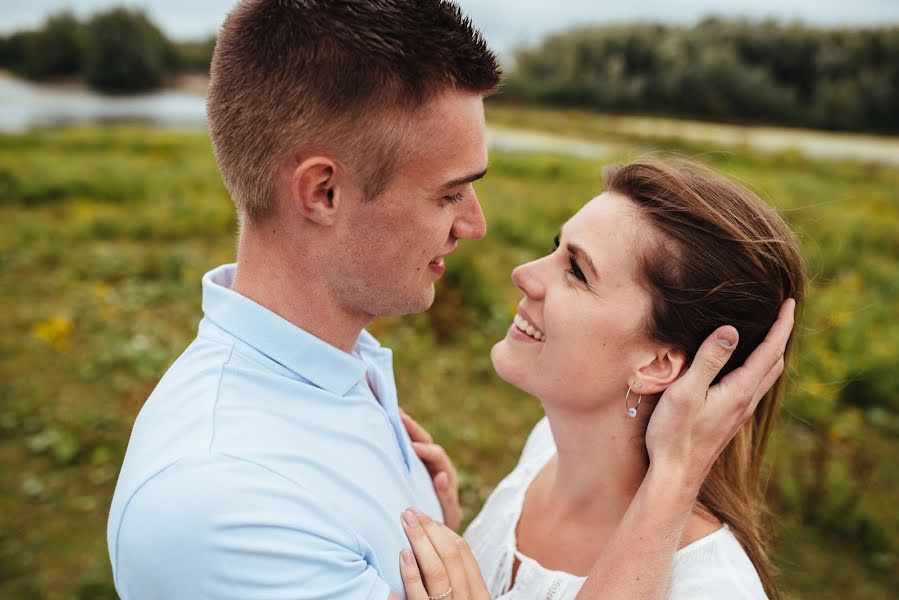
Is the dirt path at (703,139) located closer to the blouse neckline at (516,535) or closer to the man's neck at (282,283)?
the blouse neckline at (516,535)

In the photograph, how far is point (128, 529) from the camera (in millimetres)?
1407

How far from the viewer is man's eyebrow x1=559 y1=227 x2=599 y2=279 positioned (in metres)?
2.08

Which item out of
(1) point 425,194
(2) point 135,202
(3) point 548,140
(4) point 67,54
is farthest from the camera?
(3) point 548,140

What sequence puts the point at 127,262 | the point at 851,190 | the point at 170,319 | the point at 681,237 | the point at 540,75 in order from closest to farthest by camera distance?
the point at 681,237 → the point at 170,319 → the point at 127,262 → the point at 851,190 → the point at 540,75

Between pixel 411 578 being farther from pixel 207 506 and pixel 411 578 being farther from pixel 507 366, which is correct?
pixel 507 366

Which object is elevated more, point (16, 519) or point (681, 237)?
point (681, 237)

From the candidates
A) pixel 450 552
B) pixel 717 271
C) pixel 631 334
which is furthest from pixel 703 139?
pixel 450 552

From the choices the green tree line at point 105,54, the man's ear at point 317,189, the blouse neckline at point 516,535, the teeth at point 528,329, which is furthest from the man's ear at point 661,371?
the green tree line at point 105,54

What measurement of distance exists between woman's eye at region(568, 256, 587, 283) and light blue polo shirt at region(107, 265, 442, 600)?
0.75 meters

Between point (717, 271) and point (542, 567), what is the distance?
1.07 metres

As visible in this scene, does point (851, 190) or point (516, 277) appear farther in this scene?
point (851, 190)

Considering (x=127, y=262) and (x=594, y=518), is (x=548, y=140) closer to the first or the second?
(x=127, y=262)

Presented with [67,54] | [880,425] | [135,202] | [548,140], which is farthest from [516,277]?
[548,140]

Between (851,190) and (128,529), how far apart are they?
17.0 m
